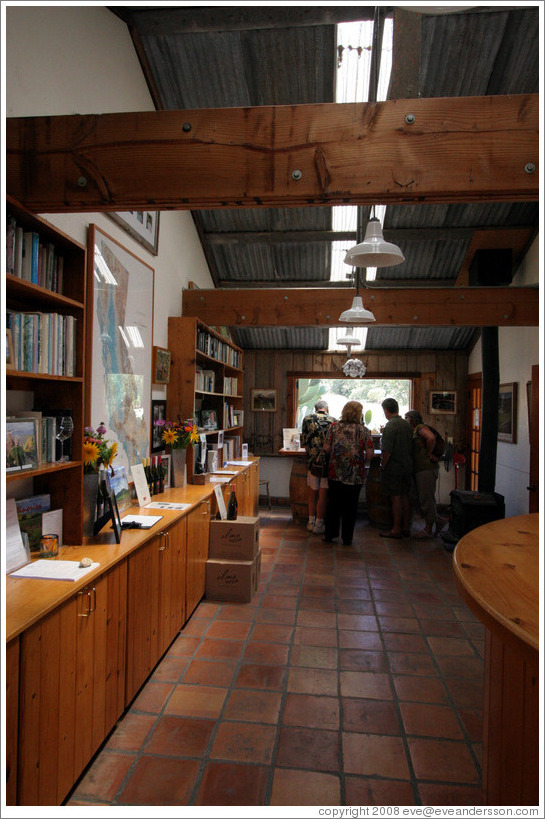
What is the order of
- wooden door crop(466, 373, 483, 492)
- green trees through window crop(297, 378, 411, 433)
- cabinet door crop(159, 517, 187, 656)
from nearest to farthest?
1. cabinet door crop(159, 517, 187, 656)
2. wooden door crop(466, 373, 483, 492)
3. green trees through window crop(297, 378, 411, 433)

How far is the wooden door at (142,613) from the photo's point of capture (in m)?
2.39

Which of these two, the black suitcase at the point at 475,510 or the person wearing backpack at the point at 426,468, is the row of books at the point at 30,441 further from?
the person wearing backpack at the point at 426,468

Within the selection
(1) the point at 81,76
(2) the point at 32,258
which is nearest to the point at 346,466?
(2) the point at 32,258

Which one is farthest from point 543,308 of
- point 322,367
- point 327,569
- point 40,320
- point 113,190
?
point 322,367

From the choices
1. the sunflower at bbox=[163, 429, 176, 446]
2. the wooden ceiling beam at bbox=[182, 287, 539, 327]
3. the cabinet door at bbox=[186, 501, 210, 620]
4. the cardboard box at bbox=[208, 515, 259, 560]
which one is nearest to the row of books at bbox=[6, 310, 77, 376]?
the cabinet door at bbox=[186, 501, 210, 620]

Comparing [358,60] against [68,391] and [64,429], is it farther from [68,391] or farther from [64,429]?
[64,429]

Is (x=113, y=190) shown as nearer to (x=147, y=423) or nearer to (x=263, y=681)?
(x=147, y=423)

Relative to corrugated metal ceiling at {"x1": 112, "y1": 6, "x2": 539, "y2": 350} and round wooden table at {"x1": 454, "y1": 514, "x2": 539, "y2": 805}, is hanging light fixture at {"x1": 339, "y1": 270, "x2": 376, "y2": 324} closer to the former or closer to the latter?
corrugated metal ceiling at {"x1": 112, "y1": 6, "x2": 539, "y2": 350}

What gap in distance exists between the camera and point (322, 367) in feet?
26.3

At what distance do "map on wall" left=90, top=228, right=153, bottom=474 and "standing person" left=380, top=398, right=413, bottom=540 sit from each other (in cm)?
308

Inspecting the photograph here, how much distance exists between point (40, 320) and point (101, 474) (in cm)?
86

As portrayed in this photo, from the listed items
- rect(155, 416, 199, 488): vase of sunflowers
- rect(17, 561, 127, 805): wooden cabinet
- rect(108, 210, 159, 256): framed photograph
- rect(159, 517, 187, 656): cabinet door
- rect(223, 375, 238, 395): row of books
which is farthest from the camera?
rect(223, 375, 238, 395): row of books

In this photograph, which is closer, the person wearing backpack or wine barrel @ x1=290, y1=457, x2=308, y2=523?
the person wearing backpack

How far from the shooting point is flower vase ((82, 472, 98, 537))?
2.47 meters
